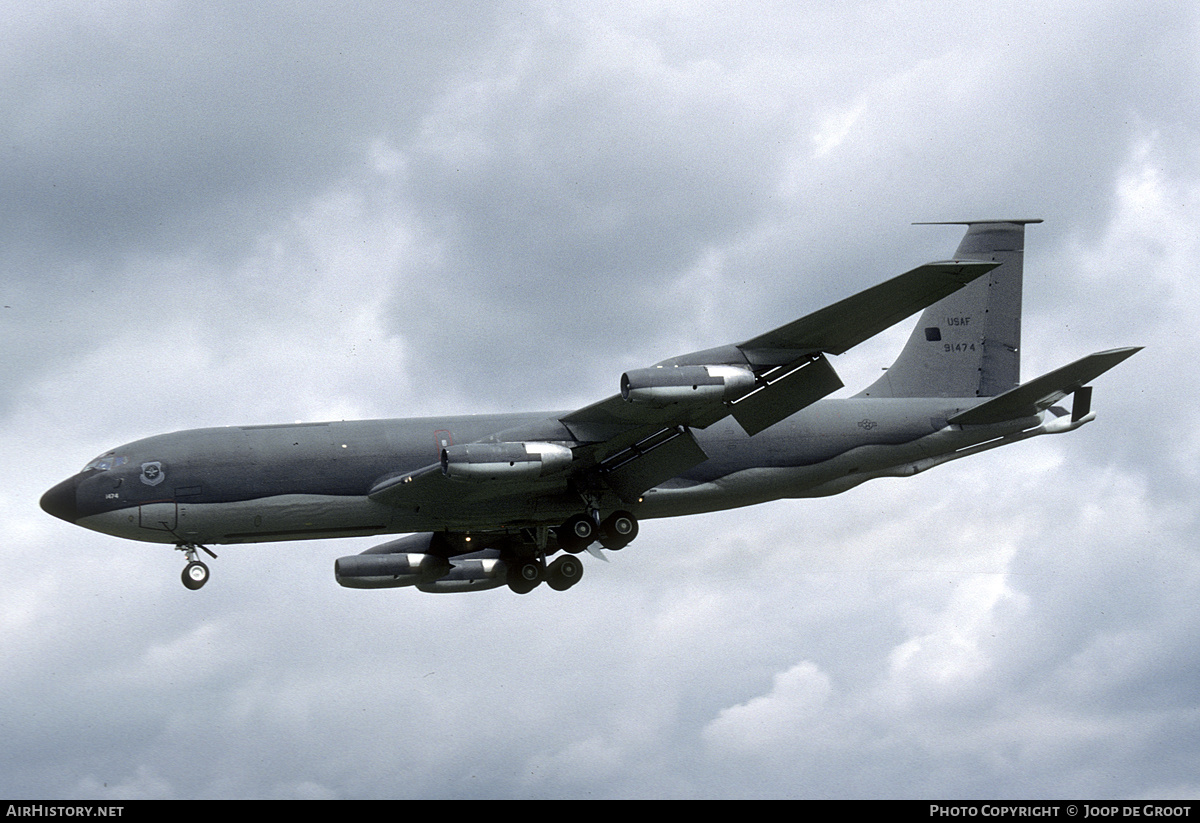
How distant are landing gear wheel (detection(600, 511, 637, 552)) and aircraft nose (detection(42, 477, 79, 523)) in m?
14.2

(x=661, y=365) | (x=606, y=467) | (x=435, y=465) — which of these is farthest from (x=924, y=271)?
(x=435, y=465)

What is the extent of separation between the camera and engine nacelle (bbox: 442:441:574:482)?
3641cm

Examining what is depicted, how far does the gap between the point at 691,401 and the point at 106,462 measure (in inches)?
653

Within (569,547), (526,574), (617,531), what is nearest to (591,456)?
(617,531)

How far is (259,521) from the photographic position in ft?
131

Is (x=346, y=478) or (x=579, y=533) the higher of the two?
(x=346, y=478)

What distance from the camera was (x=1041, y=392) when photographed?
1665 inches

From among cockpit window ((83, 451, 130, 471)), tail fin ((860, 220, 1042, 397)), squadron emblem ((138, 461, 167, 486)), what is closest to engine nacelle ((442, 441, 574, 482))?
squadron emblem ((138, 461, 167, 486))

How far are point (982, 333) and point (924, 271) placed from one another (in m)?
16.3

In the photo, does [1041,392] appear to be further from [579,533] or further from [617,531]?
[579,533]

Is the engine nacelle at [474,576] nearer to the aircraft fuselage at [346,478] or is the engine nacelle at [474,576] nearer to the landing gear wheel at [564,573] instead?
the landing gear wheel at [564,573]

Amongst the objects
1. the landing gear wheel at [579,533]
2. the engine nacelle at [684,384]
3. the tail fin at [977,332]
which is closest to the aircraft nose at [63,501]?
the landing gear wheel at [579,533]
